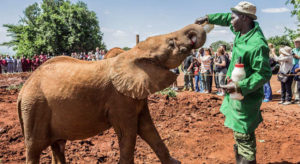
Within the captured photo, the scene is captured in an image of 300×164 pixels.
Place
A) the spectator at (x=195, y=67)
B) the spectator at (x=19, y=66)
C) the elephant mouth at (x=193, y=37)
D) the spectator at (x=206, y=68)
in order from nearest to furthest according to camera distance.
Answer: the elephant mouth at (x=193, y=37) → the spectator at (x=206, y=68) → the spectator at (x=195, y=67) → the spectator at (x=19, y=66)

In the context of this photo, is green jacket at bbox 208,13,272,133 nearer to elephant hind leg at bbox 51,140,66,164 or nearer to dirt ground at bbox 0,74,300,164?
dirt ground at bbox 0,74,300,164

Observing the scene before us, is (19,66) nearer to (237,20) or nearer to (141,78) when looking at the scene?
(141,78)

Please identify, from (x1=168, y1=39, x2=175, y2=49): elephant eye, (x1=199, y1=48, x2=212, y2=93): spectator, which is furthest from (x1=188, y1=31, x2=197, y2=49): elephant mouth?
Result: (x1=199, y1=48, x2=212, y2=93): spectator

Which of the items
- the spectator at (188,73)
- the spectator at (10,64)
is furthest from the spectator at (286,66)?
the spectator at (10,64)

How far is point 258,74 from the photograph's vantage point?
2.44 meters

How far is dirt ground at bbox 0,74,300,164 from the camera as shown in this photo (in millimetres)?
4121

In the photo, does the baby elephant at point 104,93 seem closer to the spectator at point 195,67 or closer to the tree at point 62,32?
the spectator at point 195,67

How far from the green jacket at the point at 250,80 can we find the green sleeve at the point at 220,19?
1.29 ft

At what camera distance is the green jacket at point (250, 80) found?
2.43 metres

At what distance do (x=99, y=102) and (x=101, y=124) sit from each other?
0.30 m

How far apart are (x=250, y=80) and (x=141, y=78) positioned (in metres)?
1.12

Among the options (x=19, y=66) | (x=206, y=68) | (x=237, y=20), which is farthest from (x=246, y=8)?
(x=19, y=66)

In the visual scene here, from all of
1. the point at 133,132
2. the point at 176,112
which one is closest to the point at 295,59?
the point at 176,112

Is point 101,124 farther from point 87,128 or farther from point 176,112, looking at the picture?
point 176,112
